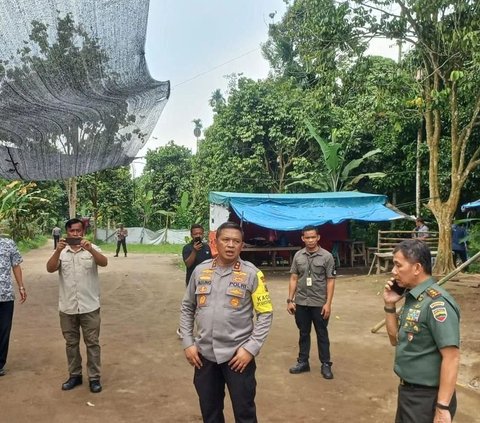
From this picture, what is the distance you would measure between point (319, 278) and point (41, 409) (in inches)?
108

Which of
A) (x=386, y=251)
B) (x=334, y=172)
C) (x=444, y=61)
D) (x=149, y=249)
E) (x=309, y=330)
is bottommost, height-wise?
(x=149, y=249)

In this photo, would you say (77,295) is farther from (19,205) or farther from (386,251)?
(19,205)

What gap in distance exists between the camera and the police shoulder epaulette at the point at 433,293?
2308 millimetres

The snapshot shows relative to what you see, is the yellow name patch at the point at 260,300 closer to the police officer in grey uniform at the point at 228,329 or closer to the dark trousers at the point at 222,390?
the police officer in grey uniform at the point at 228,329

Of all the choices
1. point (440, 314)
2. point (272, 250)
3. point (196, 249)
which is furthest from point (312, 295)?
point (272, 250)

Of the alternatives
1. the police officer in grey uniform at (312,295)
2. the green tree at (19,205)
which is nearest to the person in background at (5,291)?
the police officer in grey uniform at (312,295)

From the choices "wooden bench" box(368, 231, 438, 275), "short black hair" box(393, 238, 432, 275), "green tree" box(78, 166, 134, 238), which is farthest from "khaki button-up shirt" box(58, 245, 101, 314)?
"green tree" box(78, 166, 134, 238)

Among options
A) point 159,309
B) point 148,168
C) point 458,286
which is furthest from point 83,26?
point 148,168

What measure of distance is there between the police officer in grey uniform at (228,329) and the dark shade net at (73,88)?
229 centimetres

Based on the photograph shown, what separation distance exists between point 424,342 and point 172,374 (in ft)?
10.6

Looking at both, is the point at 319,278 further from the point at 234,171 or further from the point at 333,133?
the point at 234,171

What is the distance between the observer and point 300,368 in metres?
4.96

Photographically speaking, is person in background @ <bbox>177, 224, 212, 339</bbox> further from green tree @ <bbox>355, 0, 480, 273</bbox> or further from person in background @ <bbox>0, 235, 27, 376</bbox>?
green tree @ <bbox>355, 0, 480, 273</bbox>

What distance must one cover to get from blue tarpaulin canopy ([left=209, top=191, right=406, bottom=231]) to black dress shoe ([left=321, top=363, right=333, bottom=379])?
750 cm
